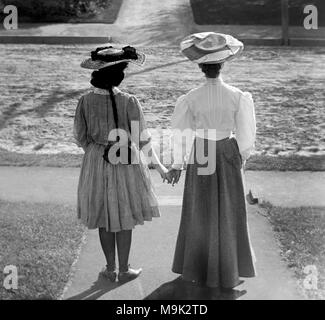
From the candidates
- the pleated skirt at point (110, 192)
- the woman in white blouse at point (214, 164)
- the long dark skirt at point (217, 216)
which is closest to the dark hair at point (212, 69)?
the woman in white blouse at point (214, 164)

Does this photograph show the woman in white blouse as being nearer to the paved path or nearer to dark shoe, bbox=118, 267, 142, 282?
the paved path

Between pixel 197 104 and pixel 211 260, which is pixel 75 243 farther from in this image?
pixel 197 104

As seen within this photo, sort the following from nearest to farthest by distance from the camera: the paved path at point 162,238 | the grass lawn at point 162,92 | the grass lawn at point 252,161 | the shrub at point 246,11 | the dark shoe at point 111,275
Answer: the paved path at point 162,238, the dark shoe at point 111,275, the grass lawn at point 252,161, the grass lawn at point 162,92, the shrub at point 246,11

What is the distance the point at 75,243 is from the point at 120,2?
14.4 m

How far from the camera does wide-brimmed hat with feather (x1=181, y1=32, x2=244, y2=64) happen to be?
4773 millimetres

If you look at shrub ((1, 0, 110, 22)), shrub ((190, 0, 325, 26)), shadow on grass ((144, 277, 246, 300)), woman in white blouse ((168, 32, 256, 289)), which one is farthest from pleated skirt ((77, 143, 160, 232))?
shrub ((1, 0, 110, 22))

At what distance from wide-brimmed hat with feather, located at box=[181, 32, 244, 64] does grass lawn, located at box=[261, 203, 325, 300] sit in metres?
1.78

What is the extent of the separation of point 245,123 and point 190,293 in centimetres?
130

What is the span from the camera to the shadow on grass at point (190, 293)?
5047mm

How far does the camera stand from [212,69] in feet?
15.9

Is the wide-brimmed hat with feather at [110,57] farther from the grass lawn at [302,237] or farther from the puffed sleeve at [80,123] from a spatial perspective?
the grass lawn at [302,237]

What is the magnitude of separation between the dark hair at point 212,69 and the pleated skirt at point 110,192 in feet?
2.73

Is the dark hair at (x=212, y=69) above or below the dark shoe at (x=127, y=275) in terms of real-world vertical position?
above
